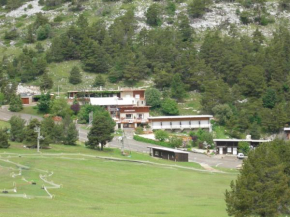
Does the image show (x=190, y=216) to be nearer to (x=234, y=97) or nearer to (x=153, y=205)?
(x=153, y=205)

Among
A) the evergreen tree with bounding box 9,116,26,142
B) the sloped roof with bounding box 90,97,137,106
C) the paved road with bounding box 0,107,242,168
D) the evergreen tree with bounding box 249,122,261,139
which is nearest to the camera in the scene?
the evergreen tree with bounding box 9,116,26,142

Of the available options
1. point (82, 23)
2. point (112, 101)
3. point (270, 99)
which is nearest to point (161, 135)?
point (112, 101)

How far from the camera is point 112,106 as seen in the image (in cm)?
9362

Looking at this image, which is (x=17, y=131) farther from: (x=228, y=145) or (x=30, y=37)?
(x=30, y=37)

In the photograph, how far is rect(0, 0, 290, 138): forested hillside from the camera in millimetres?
92688

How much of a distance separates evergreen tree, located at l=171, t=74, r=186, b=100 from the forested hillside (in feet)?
0.52

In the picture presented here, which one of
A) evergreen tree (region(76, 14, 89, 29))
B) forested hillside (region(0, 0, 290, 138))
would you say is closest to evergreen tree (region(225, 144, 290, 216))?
forested hillside (region(0, 0, 290, 138))

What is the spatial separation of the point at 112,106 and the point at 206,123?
14609 millimetres

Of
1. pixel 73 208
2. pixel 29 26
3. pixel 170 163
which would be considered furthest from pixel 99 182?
pixel 29 26

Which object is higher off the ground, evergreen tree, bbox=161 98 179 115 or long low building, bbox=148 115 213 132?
evergreen tree, bbox=161 98 179 115

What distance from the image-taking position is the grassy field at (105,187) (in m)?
36.3

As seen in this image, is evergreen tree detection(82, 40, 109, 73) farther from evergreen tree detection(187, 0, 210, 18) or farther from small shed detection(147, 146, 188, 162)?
small shed detection(147, 146, 188, 162)

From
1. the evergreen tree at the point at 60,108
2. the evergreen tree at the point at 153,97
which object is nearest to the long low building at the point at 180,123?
the evergreen tree at the point at 153,97

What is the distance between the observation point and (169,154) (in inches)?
2835
